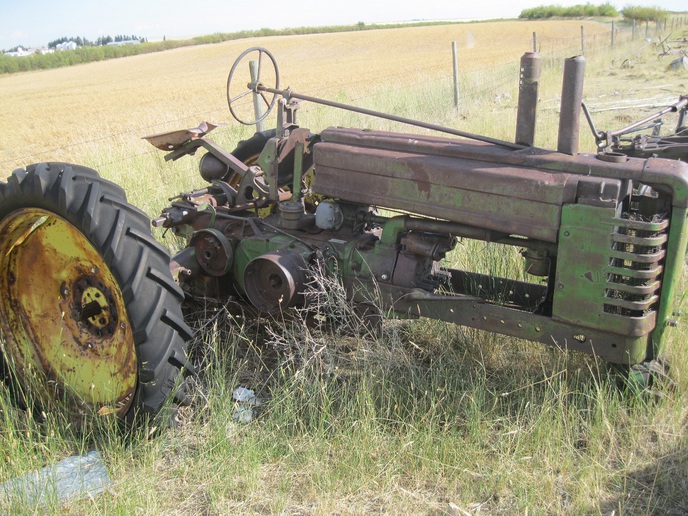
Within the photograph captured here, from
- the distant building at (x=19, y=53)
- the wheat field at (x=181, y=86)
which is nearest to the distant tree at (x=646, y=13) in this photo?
the wheat field at (x=181, y=86)

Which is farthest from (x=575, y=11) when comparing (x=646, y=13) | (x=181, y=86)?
(x=181, y=86)

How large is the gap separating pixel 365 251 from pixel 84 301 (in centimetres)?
135

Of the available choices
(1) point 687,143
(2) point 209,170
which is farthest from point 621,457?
(2) point 209,170

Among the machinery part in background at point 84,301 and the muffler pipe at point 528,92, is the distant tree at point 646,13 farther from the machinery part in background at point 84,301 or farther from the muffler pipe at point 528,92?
the machinery part in background at point 84,301

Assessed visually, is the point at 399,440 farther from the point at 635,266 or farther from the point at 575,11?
the point at 575,11

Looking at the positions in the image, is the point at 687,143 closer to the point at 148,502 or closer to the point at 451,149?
the point at 451,149

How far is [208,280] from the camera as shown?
361 cm

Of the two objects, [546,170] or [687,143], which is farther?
[687,143]

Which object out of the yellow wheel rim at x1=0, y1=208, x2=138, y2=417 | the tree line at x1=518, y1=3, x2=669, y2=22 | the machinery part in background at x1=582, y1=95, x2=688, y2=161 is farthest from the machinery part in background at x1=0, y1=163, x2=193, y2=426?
the tree line at x1=518, y1=3, x2=669, y2=22

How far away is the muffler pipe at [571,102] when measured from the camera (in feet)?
8.62

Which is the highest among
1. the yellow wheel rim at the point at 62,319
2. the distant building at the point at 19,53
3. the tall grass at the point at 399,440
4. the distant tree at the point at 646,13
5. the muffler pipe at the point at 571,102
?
the distant tree at the point at 646,13

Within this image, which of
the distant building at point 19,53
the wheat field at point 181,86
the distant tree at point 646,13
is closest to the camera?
the wheat field at point 181,86

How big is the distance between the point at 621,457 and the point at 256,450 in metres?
1.50

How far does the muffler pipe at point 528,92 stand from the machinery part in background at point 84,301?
1679 millimetres
